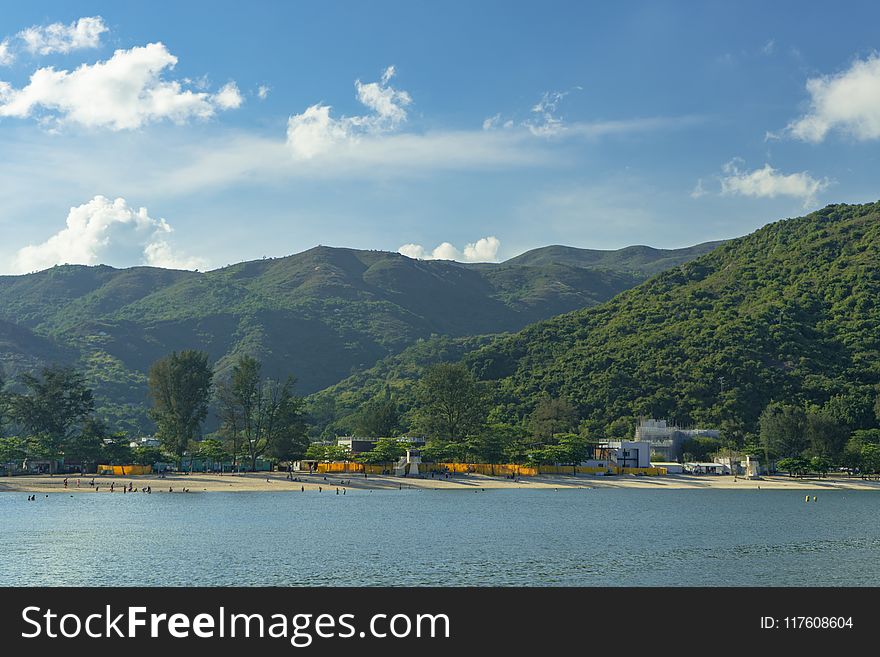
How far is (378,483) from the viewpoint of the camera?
129000mm

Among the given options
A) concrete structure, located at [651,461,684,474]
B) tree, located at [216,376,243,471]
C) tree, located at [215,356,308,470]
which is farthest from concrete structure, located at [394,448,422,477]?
concrete structure, located at [651,461,684,474]

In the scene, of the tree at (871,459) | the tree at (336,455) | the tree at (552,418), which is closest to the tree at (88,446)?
the tree at (336,455)

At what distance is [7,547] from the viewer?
64.9 meters

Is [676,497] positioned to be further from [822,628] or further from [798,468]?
[822,628]

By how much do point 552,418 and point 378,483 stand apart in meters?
48.4

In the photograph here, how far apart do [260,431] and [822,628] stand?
396 ft

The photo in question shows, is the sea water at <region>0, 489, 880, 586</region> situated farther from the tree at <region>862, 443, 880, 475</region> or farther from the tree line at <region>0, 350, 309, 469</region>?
the tree at <region>862, 443, 880, 475</region>

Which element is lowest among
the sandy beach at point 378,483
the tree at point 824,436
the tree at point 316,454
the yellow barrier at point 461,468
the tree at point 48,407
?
the sandy beach at point 378,483

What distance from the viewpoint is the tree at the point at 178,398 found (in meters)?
142

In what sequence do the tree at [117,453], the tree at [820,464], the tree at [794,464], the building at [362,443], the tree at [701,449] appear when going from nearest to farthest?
the tree at [117,453], the tree at [820,464], the tree at [794,464], the building at [362,443], the tree at [701,449]

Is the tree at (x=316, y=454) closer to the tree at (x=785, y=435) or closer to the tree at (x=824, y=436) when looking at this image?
the tree at (x=785, y=435)

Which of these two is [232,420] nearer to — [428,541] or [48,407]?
[48,407]

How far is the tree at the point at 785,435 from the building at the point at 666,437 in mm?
14489

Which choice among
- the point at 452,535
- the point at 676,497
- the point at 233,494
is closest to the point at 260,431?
the point at 233,494
